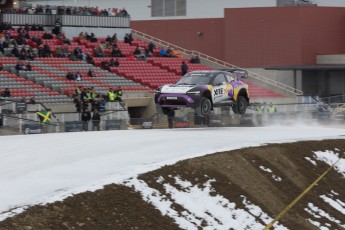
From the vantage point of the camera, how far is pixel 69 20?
5316cm

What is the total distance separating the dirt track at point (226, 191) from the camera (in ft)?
53.5

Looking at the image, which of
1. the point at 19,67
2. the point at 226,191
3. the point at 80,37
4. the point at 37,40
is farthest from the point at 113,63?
the point at 226,191

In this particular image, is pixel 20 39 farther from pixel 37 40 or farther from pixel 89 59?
pixel 89 59

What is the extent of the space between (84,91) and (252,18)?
85.7ft

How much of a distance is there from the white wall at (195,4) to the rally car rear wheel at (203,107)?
35346 millimetres

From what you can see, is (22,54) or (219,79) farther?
(22,54)

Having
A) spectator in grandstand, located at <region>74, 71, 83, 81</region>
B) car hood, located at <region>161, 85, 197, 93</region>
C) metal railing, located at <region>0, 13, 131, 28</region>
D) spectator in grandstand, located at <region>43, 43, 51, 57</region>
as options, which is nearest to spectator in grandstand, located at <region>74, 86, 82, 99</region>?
spectator in grandstand, located at <region>74, 71, 83, 81</region>

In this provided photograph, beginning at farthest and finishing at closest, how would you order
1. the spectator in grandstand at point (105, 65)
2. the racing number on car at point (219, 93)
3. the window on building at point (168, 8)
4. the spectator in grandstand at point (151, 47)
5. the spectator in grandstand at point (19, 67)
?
the window on building at point (168, 8) < the spectator in grandstand at point (151, 47) < the spectator in grandstand at point (105, 65) < the spectator in grandstand at point (19, 67) < the racing number on car at point (219, 93)

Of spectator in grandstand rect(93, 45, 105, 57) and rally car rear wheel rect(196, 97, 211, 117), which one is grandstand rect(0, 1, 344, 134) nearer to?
spectator in grandstand rect(93, 45, 105, 57)

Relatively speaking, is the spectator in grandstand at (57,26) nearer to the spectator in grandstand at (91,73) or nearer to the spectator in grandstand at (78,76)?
the spectator in grandstand at (91,73)

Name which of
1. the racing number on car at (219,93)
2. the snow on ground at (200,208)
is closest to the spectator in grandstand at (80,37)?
the racing number on car at (219,93)

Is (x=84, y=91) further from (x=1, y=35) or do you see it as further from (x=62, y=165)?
(x=62, y=165)

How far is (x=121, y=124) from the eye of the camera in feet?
120

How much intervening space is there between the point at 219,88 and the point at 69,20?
74.7 feet
